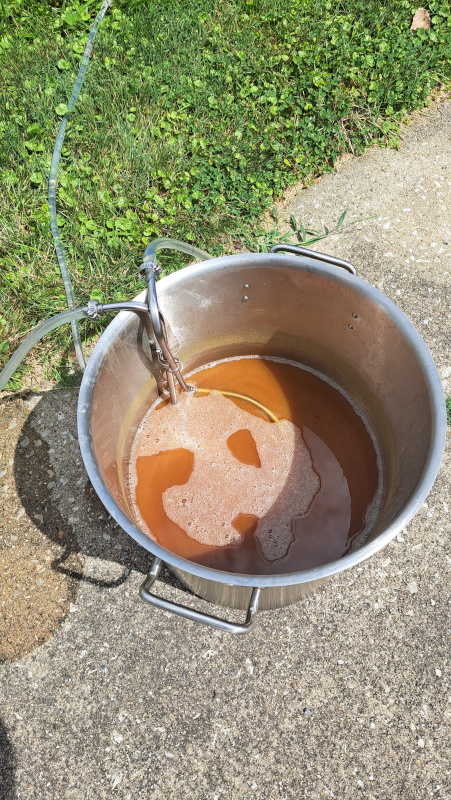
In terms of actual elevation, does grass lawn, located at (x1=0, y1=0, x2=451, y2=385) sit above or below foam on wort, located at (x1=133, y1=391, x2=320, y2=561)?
above

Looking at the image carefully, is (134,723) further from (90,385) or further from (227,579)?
(90,385)

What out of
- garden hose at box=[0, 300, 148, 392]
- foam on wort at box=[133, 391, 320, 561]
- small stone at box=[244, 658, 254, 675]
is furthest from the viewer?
foam on wort at box=[133, 391, 320, 561]

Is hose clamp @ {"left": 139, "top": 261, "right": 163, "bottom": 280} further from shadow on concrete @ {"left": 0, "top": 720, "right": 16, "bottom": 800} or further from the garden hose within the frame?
shadow on concrete @ {"left": 0, "top": 720, "right": 16, "bottom": 800}

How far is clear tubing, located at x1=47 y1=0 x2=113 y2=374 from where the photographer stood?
5.78ft

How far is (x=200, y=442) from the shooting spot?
1869mm

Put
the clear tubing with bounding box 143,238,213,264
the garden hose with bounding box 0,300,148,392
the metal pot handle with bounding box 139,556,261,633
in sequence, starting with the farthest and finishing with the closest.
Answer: the clear tubing with bounding box 143,238,213,264, the garden hose with bounding box 0,300,148,392, the metal pot handle with bounding box 139,556,261,633

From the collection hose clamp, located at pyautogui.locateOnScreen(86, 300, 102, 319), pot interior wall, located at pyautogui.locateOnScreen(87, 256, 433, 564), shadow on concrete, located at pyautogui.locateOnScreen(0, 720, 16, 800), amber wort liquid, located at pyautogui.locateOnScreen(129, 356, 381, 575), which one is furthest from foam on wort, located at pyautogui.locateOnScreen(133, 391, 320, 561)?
shadow on concrete, located at pyautogui.locateOnScreen(0, 720, 16, 800)

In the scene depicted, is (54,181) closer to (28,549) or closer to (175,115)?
(175,115)

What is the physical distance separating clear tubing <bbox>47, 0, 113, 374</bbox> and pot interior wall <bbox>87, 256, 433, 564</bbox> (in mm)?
283

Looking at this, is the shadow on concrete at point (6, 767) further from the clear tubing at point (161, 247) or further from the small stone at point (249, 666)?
the clear tubing at point (161, 247)

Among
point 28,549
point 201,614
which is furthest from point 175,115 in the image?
point 201,614

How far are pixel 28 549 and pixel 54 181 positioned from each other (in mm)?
1420

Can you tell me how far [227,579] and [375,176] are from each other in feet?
7.05

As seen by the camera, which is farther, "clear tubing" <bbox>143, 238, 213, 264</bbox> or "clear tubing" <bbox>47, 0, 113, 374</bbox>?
"clear tubing" <bbox>47, 0, 113, 374</bbox>
